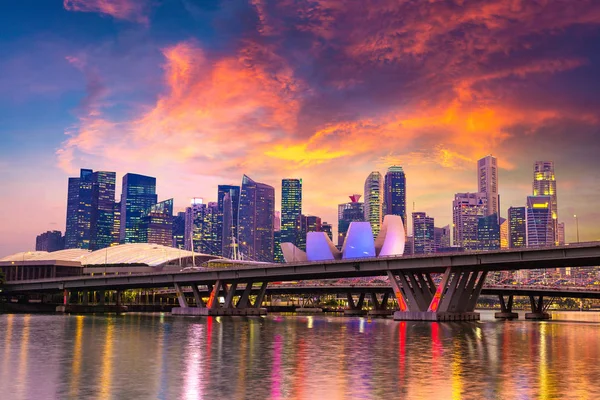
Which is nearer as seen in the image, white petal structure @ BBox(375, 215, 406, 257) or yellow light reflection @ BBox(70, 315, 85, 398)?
yellow light reflection @ BBox(70, 315, 85, 398)

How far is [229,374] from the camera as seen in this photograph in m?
32.8

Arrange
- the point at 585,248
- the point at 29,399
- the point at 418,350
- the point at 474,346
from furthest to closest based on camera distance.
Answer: the point at 585,248 < the point at 474,346 < the point at 418,350 < the point at 29,399

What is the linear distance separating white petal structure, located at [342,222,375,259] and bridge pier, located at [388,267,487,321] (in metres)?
82.7

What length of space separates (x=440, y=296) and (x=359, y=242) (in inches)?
3692

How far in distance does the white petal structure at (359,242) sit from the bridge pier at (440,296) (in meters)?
82.7

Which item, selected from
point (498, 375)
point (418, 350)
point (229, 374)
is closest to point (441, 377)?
point (498, 375)

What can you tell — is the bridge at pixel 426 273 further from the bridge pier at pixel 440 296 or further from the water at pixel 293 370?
the water at pixel 293 370

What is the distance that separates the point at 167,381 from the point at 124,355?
13815 millimetres

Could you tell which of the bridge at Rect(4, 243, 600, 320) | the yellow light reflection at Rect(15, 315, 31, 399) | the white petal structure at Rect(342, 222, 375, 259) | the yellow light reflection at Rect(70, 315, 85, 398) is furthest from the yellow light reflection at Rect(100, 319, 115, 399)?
the white petal structure at Rect(342, 222, 375, 259)

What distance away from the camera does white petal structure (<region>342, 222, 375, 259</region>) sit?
195 metres

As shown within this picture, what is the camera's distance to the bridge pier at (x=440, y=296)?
101m

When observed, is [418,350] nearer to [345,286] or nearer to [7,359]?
[7,359]

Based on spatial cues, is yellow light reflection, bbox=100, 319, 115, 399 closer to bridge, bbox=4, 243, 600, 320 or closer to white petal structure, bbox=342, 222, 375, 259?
bridge, bbox=4, 243, 600, 320

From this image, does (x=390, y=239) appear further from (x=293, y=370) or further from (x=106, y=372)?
(x=106, y=372)
